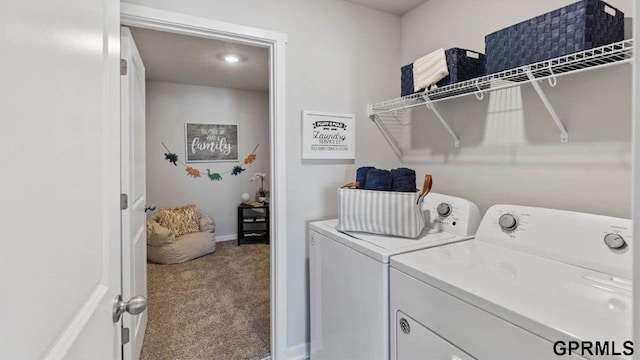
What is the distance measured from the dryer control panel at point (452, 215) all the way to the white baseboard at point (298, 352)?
3.57 ft

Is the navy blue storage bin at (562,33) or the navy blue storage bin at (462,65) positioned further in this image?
the navy blue storage bin at (462,65)

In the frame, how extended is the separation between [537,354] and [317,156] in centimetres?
144

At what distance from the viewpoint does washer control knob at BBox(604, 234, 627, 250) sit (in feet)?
3.19

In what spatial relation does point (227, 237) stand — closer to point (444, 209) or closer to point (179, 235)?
point (179, 235)

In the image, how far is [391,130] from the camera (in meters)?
2.21

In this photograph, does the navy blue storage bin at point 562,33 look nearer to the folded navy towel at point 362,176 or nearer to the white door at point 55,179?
the folded navy towel at point 362,176

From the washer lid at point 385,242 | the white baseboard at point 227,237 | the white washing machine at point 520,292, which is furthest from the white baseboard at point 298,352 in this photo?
the white baseboard at point 227,237

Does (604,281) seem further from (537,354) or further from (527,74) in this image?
(527,74)

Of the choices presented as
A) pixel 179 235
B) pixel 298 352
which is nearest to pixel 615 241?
pixel 298 352

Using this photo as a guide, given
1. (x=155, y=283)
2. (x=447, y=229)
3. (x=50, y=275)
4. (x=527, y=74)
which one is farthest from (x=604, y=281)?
(x=155, y=283)

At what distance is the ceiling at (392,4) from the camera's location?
2.02m

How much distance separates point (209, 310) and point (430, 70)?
7.90 ft

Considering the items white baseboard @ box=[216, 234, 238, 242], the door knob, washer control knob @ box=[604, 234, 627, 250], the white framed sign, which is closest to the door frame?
the white framed sign

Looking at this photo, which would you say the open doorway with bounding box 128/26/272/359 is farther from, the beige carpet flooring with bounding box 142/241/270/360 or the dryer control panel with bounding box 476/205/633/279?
the dryer control panel with bounding box 476/205/633/279
